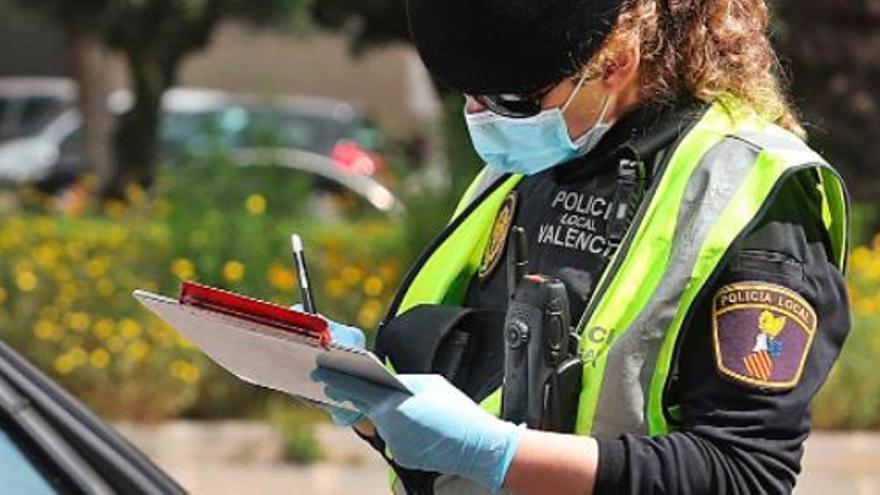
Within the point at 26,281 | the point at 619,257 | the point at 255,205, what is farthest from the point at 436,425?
the point at 255,205

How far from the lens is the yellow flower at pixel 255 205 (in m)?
7.89

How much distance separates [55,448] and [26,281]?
530cm

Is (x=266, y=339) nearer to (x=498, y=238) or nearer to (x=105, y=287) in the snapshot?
(x=498, y=238)

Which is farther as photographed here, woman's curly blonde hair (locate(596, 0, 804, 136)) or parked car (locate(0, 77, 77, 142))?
parked car (locate(0, 77, 77, 142))

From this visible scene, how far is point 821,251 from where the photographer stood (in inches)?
76.4

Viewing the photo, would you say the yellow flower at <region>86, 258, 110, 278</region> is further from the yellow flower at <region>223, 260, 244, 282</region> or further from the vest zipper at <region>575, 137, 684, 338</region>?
the vest zipper at <region>575, 137, 684, 338</region>

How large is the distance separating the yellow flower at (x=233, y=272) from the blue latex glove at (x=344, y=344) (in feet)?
17.3

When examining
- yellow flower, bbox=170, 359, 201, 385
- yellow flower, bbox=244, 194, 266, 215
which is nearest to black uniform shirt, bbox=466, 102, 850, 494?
yellow flower, bbox=170, 359, 201, 385

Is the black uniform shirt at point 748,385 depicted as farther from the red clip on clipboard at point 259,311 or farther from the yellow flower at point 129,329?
the yellow flower at point 129,329

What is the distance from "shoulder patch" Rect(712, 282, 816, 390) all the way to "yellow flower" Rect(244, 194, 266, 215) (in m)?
6.05

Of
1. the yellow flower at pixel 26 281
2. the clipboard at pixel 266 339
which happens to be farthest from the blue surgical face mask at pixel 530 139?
the yellow flower at pixel 26 281

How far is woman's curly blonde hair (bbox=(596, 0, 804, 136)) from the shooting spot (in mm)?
1986

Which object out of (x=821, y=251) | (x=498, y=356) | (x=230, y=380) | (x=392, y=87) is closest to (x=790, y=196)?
(x=821, y=251)

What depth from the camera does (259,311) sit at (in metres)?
1.85
